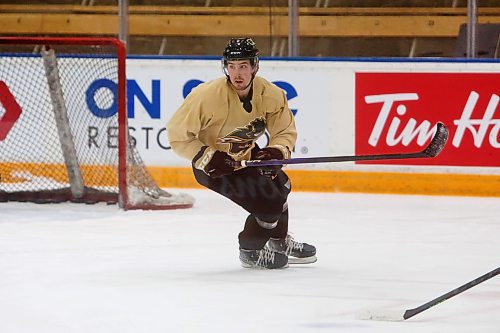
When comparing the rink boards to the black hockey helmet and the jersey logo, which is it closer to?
→ the jersey logo

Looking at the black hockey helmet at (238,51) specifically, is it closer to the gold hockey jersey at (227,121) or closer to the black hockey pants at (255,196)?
the gold hockey jersey at (227,121)

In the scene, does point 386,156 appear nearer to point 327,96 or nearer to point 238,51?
point 238,51

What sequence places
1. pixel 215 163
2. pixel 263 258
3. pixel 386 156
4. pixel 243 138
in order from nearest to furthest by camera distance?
pixel 386 156
pixel 215 163
pixel 243 138
pixel 263 258

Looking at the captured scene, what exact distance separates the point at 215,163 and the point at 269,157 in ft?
0.68

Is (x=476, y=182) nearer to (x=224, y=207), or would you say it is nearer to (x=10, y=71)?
(x=224, y=207)

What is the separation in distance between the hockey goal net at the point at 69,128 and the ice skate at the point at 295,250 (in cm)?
189

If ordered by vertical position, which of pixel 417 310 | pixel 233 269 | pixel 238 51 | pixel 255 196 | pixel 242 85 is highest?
pixel 238 51

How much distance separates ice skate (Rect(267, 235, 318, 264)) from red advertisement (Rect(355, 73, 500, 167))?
2.53 meters

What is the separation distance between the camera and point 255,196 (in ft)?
14.1

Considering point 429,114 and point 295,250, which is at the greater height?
point 429,114

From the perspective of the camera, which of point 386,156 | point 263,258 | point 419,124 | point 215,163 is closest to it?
point 386,156

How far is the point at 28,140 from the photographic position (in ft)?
23.5

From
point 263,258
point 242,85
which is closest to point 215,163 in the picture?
point 242,85

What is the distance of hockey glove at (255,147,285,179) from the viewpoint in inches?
167
